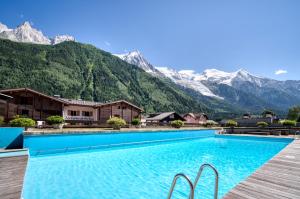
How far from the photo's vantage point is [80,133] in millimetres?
16750

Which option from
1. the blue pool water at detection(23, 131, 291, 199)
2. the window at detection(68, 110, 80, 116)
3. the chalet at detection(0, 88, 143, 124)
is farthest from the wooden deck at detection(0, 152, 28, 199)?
the window at detection(68, 110, 80, 116)

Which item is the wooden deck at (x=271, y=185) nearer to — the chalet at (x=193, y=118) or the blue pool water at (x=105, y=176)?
the blue pool water at (x=105, y=176)

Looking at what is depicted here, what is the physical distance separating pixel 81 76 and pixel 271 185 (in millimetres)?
115526

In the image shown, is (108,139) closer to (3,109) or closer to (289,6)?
(3,109)

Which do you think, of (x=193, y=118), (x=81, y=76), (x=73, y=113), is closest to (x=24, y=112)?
(x=73, y=113)

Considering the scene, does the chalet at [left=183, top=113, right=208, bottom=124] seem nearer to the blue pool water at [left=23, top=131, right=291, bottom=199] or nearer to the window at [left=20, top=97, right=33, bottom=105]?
the window at [left=20, top=97, right=33, bottom=105]

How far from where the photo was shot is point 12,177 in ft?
19.0

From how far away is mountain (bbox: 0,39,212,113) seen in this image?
276ft

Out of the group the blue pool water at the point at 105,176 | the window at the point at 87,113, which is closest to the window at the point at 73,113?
the window at the point at 87,113

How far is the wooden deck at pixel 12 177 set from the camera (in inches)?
183

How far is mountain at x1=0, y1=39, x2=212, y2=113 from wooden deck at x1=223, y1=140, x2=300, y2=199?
280 ft

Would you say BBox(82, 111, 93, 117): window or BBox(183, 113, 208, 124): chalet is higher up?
BBox(82, 111, 93, 117): window

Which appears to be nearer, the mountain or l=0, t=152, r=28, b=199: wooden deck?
l=0, t=152, r=28, b=199: wooden deck

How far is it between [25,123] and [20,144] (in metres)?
3.20
